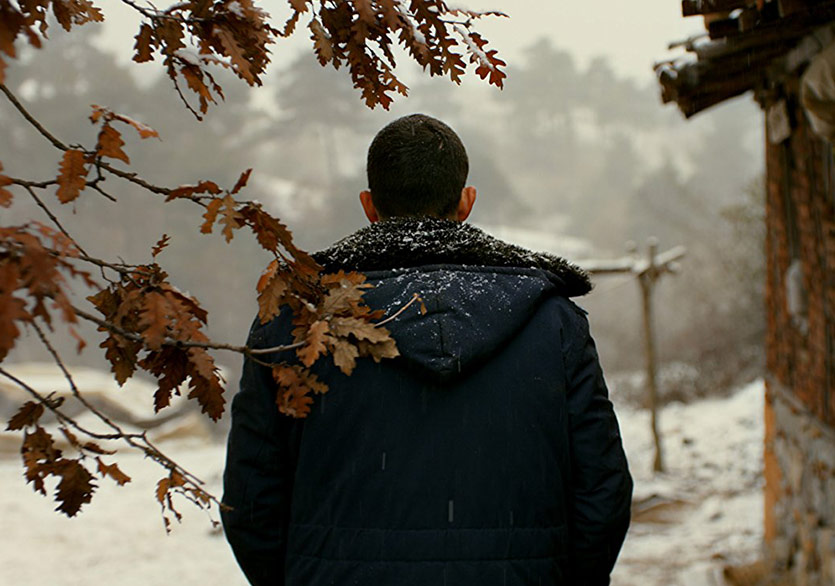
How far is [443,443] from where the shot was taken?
1.54 m

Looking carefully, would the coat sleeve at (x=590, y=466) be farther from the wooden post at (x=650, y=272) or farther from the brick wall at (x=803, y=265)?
the wooden post at (x=650, y=272)

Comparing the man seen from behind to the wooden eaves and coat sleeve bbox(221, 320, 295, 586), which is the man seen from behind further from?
the wooden eaves

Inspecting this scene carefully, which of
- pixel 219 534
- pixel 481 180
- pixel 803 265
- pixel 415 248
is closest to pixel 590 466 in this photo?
pixel 415 248

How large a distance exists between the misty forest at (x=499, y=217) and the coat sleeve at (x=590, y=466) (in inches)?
35.5

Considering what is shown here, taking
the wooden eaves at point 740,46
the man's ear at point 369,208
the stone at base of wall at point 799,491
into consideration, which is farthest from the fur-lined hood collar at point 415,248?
the stone at base of wall at point 799,491

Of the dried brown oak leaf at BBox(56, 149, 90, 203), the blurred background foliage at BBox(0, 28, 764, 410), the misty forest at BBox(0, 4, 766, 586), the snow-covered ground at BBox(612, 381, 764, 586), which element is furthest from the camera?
the blurred background foliage at BBox(0, 28, 764, 410)

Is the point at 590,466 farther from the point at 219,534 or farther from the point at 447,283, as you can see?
the point at 219,534

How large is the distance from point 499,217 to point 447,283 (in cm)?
3211

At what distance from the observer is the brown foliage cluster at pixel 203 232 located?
1.16 meters

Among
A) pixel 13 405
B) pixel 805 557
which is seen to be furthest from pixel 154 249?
pixel 13 405

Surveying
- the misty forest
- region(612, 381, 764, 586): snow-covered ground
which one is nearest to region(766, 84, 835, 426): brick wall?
region(612, 381, 764, 586): snow-covered ground

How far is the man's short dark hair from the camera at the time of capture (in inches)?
65.8

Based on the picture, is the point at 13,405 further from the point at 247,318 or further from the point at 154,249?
the point at 154,249

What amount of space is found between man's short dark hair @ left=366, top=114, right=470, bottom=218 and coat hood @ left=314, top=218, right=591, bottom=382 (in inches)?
2.5
